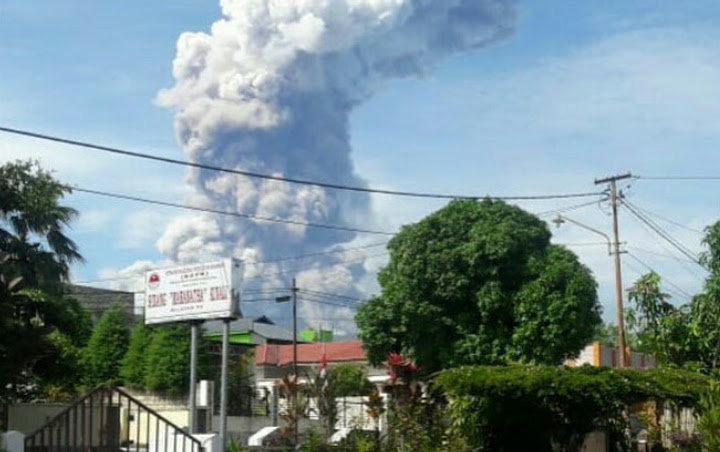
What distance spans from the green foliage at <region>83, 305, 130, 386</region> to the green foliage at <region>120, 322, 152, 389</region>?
1.50 ft

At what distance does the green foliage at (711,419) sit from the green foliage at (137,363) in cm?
2555

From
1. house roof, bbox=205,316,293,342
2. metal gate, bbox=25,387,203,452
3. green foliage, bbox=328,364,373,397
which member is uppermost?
house roof, bbox=205,316,293,342

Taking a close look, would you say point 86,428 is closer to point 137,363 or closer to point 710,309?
point 710,309

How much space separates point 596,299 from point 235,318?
62.3 feet

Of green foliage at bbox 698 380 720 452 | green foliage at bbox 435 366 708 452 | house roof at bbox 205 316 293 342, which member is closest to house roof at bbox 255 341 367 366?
house roof at bbox 205 316 293 342

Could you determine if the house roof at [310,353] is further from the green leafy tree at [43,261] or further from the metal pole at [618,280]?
the green leafy tree at [43,261]

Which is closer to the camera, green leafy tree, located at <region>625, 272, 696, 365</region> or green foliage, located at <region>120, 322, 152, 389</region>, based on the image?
green leafy tree, located at <region>625, 272, 696, 365</region>

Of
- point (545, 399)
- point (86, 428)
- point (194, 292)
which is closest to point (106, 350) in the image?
point (545, 399)

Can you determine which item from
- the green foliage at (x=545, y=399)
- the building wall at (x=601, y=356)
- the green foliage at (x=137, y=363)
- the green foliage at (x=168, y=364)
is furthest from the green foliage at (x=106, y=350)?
the green foliage at (x=545, y=399)

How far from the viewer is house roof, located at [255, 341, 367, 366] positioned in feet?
229

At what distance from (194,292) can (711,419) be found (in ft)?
36.2

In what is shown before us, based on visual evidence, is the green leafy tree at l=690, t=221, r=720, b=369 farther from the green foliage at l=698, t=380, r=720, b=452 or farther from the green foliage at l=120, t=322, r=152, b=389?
the green foliage at l=120, t=322, r=152, b=389

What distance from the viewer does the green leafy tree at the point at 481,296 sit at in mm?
A: 36312

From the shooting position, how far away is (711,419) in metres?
24.1
